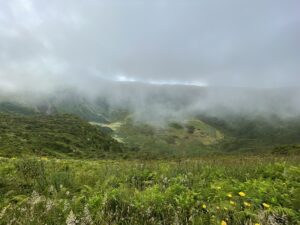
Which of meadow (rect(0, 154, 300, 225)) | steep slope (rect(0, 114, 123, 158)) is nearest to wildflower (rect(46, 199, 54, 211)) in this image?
meadow (rect(0, 154, 300, 225))

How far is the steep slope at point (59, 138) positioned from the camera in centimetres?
11981

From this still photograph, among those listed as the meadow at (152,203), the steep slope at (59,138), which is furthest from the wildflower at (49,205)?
the steep slope at (59,138)

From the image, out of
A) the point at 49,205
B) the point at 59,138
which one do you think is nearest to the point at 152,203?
the point at 49,205

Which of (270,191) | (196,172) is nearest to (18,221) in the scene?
(270,191)

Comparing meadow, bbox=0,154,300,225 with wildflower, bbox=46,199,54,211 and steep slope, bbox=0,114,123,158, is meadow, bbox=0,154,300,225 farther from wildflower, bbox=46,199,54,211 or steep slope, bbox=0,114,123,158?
steep slope, bbox=0,114,123,158

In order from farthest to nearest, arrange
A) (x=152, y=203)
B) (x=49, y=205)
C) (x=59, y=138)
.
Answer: (x=59, y=138)
(x=152, y=203)
(x=49, y=205)

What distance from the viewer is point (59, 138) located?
476ft

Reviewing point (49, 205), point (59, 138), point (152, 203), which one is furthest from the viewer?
point (59, 138)

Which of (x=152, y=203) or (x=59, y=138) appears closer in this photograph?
(x=152, y=203)

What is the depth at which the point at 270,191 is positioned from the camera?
21.2 feet

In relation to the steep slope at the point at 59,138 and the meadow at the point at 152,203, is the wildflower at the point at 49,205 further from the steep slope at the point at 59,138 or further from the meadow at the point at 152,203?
the steep slope at the point at 59,138

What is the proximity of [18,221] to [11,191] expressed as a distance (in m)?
2.64

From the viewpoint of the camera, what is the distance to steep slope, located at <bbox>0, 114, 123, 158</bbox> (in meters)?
120

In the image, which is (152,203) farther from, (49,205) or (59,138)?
(59,138)
